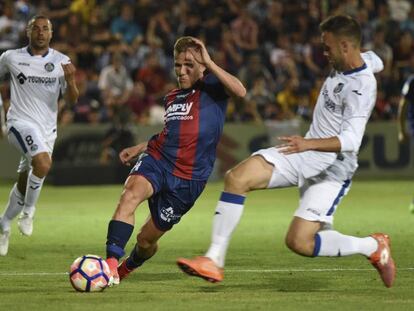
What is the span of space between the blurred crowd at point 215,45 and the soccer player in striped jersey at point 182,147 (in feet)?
40.0

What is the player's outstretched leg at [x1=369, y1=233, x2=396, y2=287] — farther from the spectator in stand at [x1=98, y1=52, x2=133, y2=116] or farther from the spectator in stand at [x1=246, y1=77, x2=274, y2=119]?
the spectator in stand at [x1=246, y1=77, x2=274, y2=119]

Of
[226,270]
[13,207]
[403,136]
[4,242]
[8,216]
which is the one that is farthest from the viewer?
[403,136]

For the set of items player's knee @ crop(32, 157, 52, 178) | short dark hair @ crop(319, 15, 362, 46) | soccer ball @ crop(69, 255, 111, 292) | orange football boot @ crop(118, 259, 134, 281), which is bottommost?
orange football boot @ crop(118, 259, 134, 281)

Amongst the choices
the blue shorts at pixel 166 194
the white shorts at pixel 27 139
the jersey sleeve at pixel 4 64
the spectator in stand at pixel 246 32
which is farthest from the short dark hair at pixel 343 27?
the spectator in stand at pixel 246 32

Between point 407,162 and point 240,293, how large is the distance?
1443 centimetres

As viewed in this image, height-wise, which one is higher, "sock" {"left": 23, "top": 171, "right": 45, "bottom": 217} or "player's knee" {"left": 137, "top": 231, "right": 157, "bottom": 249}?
"player's knee" {"left": 137, "top": 231, "right": 157, "bottom": 249}

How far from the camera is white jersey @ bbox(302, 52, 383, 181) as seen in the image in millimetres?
7863

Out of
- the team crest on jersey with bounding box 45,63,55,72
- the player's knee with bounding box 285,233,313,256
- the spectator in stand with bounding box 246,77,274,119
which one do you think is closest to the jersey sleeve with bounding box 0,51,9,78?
the team crest on jersey with bounding box 45,63,55,72

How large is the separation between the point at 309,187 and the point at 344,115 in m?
0.65

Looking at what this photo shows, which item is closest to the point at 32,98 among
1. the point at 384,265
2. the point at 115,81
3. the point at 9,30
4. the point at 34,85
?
the point at 34,85

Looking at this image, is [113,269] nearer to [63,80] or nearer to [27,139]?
[27,139]

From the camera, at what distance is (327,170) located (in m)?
8.24

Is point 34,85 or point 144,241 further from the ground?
point 34,85

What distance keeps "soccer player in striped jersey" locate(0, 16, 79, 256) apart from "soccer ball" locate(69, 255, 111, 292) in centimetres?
340
